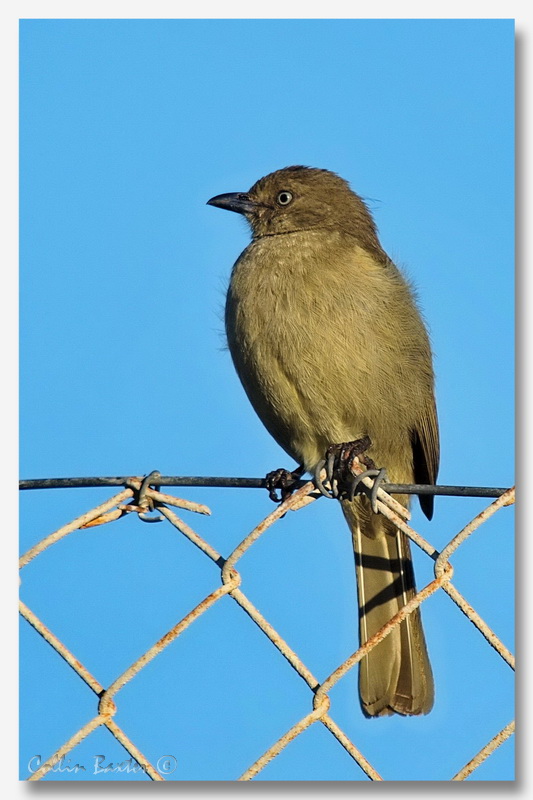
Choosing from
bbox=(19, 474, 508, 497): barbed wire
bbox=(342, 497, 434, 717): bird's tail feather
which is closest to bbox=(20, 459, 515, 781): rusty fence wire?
bbox=(19, 474, 508, 497): barbed wire

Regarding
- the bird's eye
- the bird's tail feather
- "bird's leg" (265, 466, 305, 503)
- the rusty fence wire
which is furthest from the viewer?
the bird's eye

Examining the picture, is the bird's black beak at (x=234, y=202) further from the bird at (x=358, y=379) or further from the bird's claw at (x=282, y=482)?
the bird's claw at (x=282, y=482)

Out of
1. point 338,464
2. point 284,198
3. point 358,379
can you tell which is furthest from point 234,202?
point 338,464

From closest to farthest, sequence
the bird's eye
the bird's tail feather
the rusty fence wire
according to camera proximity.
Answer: the rusty fence wire, the bird's tail feather, the bird's eye

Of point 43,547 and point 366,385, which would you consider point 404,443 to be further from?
point 43,547

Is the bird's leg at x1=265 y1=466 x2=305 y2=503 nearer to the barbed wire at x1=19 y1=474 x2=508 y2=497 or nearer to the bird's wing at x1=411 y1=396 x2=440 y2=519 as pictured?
the bird's wing at x1=411 y1=396 x2=440 y2=519
